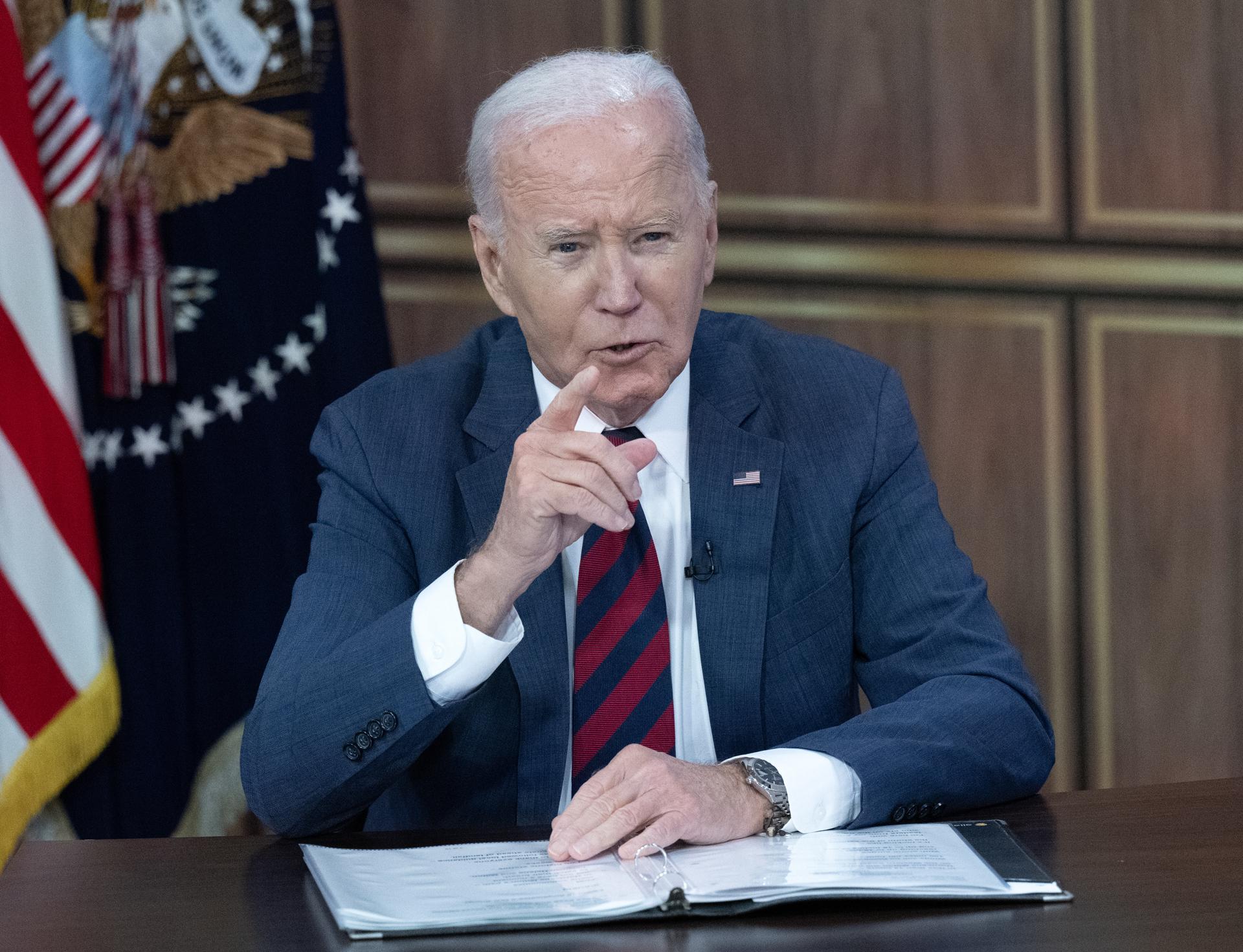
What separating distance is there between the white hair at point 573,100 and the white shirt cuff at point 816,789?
0.82 metres

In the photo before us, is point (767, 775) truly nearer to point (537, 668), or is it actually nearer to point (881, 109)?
point (537, 668)

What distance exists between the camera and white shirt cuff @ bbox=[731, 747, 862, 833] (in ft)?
5.31

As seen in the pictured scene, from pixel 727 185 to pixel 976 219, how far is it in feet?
2.21

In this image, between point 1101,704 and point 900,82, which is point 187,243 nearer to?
point 900,82

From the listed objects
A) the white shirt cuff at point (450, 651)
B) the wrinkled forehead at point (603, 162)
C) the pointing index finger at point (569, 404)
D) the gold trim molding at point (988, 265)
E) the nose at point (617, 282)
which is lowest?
the white shirt cuff at point (450, 651)

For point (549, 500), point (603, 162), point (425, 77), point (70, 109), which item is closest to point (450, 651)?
point (549, 500)

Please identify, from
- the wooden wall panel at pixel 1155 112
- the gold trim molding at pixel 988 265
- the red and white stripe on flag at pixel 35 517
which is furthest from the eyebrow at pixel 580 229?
the wooden wall panel at pixel 1155 112

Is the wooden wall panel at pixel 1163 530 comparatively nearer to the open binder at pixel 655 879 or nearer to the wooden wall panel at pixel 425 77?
the wooden wall panel at pixel 425 77

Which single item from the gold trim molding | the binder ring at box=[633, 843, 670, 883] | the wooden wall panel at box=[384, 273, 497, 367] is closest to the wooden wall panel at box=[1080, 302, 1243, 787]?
the gold trim molding

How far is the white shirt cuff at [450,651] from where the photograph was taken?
174cm

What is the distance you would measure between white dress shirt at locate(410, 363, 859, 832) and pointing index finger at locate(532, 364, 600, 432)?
0.23 meters

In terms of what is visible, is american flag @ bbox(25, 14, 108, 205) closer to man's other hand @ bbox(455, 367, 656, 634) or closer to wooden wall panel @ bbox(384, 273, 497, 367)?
wooden wall panel @ bbox(384, 273, 497, 367)

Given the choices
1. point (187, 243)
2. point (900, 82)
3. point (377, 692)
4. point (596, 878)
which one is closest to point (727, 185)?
point (900, 82)

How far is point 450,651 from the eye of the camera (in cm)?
174
